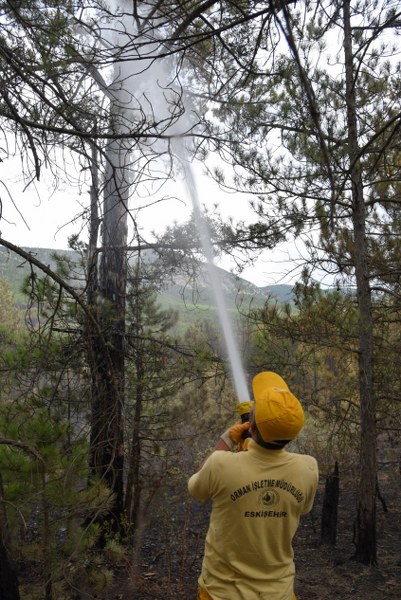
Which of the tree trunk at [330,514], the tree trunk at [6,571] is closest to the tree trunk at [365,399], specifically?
the tree trunk at [330,514]

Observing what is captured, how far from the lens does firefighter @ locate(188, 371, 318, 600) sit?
2131mm

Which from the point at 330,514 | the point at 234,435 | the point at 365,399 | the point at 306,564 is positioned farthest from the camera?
the point at 330,514

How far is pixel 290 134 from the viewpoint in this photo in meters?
6.31

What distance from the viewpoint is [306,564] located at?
7117mm

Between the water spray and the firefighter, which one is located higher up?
the water spray

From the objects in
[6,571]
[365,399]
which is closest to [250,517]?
[6,571]

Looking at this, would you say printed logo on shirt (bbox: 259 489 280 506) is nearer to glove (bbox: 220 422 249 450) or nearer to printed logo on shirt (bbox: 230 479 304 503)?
printed logo on shirt (bbox: 230 479 304 503)

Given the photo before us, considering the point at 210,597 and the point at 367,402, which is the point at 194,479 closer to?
the point at 210,597

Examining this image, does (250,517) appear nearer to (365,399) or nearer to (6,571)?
(6,571)

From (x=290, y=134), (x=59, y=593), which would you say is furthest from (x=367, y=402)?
(x=59, y=593)

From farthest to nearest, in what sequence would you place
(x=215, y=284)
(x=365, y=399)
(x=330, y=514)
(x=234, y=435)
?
(x=330, y=514) → (x=365, y=399) → (x=215, y=284) → (x=234, y=435)

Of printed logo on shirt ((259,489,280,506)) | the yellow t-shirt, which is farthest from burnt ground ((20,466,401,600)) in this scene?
printed logo on shirt ((259,489,280,506))

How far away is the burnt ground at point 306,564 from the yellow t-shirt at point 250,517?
315cm

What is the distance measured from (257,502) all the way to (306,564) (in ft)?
19.3
